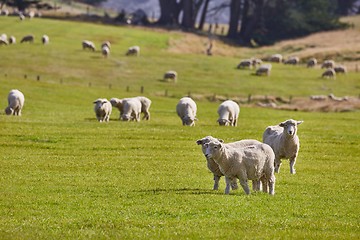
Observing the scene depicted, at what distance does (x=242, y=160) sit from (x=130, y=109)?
25.4 metres

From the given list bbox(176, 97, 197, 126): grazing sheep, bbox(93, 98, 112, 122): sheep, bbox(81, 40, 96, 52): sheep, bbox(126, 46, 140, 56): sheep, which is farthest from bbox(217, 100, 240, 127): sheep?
bbox(81, 40, 96, 52): sheep

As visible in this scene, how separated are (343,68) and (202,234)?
7325cm

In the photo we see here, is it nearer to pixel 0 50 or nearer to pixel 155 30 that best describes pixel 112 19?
pixel 155 30

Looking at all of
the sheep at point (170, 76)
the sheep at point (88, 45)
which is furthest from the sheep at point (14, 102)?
the sheep at point (88, 45)

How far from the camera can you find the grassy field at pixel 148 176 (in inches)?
725

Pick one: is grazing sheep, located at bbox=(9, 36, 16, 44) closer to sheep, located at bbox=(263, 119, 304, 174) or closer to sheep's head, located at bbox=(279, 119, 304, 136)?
sheep, located at bbox=(263, 119, 304, 174)

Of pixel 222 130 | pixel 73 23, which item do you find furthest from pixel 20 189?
pixel 73 23

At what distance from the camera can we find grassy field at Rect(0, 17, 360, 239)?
18.4m

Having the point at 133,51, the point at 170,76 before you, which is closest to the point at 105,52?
the point at 133,51

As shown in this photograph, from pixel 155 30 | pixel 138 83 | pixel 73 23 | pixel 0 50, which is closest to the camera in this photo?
pixel 138 83

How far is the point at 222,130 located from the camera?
41.2m

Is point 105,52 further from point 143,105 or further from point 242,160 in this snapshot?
point 242,160

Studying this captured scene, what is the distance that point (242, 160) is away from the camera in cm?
2145

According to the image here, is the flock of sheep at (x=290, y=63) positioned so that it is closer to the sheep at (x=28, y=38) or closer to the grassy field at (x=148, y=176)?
the grassy field at (x=148, y=176)
